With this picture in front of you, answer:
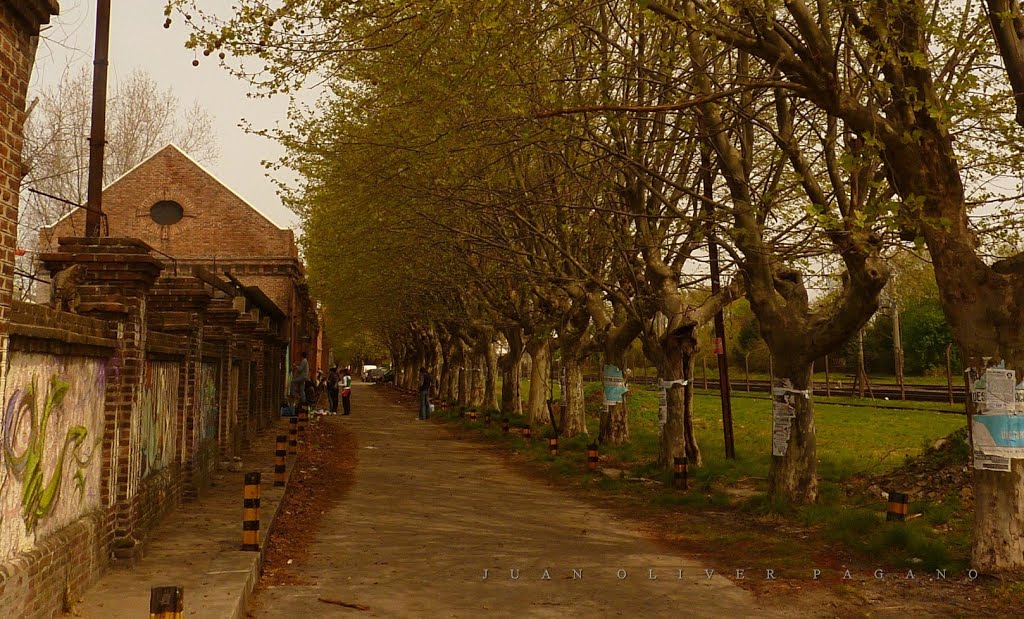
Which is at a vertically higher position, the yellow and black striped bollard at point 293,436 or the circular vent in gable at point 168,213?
the circular vent in gable at point 168,213

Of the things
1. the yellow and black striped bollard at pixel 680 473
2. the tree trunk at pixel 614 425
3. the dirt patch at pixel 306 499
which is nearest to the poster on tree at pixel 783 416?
the yellow and black striped bollard at pixel 680 473

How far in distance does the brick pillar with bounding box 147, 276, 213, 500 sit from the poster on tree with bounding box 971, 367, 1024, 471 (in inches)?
374

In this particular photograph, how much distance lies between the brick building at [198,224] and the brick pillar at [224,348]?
67.3ft

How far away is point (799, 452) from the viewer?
12.3 metres

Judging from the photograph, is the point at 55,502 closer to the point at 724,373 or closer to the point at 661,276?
the point at 661,276

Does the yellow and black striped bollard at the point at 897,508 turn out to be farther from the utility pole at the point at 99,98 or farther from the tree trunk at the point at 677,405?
the utility pole at the point at 99,98

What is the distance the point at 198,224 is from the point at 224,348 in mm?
23959

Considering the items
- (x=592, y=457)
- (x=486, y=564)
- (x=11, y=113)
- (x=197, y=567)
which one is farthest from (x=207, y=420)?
(x=11, y=113)

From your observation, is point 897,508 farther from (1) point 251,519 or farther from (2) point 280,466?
(2) point 280,466

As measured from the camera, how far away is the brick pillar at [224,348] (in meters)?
15.8

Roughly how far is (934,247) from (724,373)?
30.6 feet

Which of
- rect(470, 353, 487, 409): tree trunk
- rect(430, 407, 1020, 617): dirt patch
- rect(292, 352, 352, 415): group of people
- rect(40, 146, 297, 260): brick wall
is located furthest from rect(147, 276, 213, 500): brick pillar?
rect(40, 146, 297, 260): brick wall

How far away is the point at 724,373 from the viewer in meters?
18.1

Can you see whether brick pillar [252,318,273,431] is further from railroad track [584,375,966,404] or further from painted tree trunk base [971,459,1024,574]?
railroad track [584,375,966,404]
